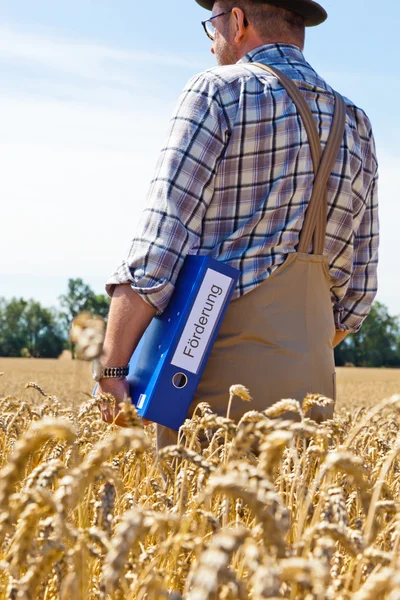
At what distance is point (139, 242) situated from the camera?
2.97 metres

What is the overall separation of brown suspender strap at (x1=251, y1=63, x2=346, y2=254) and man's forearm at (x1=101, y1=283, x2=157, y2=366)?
0.65 m

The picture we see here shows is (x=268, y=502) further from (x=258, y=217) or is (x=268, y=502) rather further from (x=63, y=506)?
(x=258, y=217)

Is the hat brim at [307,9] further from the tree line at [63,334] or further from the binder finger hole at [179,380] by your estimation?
the tree line at [63,334]

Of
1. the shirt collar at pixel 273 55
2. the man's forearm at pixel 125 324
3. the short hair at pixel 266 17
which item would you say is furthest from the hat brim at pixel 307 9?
the man's forearm at pixel 125 324

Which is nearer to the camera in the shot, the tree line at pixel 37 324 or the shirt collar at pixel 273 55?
the shirt collar at pixel 273 55

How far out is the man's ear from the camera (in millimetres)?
3252

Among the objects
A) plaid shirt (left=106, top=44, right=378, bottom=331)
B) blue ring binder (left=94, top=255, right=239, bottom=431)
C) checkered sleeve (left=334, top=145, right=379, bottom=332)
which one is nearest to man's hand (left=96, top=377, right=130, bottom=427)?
blue ring binder (left=94, top=255, right=239, bottom=431)

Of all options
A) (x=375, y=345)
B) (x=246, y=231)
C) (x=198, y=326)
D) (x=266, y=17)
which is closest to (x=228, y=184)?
(x=246, y=231)

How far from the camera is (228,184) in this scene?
3.03 meters

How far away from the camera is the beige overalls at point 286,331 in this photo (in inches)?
117

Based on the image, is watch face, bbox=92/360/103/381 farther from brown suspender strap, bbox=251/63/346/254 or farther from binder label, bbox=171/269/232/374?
brown suspender strap, bbox=251/63/346/254

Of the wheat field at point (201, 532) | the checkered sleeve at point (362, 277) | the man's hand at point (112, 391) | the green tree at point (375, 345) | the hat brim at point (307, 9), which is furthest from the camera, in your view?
the green tree at point (375, 345)

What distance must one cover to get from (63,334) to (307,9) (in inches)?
2910

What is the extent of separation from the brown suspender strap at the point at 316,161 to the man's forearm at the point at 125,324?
648 millimetres
